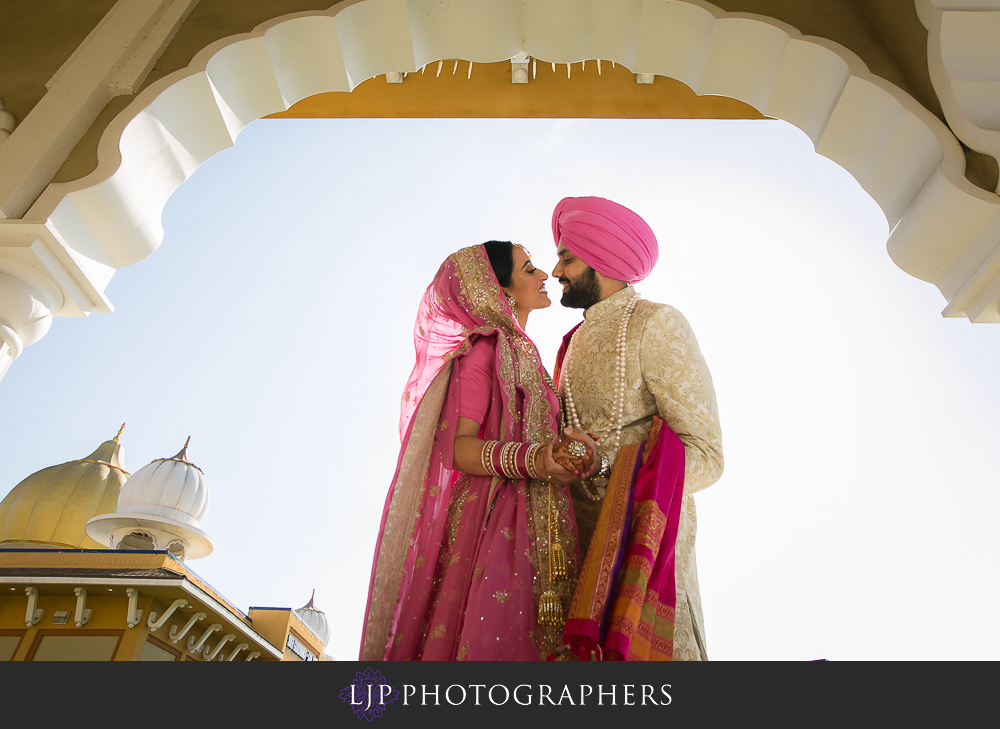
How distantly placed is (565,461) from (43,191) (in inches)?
63.3

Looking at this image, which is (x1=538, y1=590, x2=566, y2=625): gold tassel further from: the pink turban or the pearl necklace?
the pink turban

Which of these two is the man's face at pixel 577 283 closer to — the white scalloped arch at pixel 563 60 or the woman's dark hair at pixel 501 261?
the woman's dark hair at pixel 501 261

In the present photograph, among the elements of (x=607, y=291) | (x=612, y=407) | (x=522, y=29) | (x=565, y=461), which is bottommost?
(x=565, y=461)

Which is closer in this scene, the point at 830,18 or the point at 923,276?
the point at 923,276

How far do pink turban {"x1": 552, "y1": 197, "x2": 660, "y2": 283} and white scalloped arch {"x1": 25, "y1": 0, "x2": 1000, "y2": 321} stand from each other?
0.54 metres

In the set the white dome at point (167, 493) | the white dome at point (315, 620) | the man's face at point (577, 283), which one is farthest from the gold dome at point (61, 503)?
the man's face at point (577, 283)

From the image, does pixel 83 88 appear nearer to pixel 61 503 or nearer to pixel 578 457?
pixel 578 457

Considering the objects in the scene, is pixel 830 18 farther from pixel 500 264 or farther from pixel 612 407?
pixel 612 407

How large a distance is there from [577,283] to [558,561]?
0.96 metres

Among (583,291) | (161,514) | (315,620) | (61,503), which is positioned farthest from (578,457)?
(61,503)

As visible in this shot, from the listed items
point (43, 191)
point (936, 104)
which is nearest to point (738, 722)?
point (936, 104)

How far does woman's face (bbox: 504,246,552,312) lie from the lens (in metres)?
2.37

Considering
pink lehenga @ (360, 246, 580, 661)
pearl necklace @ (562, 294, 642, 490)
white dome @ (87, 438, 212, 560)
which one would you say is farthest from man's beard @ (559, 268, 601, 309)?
white dome @ (87, 438, 212, 560)

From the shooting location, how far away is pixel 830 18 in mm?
2365
